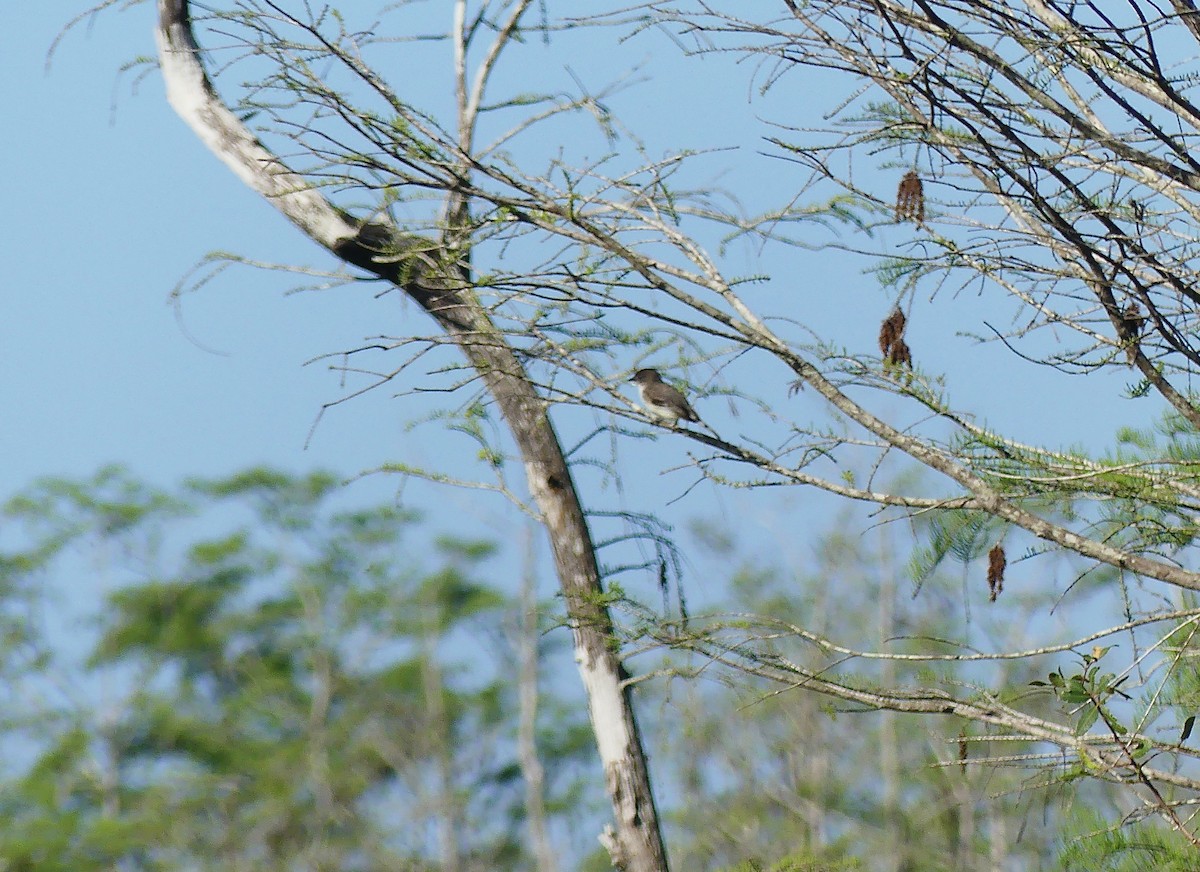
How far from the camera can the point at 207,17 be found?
3.37 meters

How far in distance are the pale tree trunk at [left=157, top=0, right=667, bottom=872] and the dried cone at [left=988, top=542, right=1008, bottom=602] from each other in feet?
3.87

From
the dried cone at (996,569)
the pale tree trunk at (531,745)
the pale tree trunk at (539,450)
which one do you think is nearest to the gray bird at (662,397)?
the pale tree trunk at (539,450)

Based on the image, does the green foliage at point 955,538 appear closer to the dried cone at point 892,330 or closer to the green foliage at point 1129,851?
the dried cone at point 892,330

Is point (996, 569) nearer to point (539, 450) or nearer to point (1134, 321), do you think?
point (1134, 321)

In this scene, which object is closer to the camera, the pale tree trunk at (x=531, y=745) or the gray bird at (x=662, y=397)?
the gray bird at (x=662, y=397)

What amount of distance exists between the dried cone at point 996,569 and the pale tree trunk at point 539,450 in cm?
118

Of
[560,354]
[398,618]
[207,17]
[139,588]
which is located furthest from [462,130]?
[139,588]

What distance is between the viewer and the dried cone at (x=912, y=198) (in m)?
2.74

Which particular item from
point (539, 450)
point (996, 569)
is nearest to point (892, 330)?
point (996, 569)

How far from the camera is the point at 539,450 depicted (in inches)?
161

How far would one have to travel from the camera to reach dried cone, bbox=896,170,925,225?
274cm

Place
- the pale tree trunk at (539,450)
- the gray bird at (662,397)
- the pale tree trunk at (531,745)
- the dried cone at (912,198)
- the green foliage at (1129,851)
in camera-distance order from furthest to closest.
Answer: the pale tree trunk at (531,745) < the gray bird at (662,397) < the green foliage at (1129,851) < the pale tree trunk at (539,450) < the dried cone at (912,198)

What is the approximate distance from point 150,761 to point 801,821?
6634 millimetres

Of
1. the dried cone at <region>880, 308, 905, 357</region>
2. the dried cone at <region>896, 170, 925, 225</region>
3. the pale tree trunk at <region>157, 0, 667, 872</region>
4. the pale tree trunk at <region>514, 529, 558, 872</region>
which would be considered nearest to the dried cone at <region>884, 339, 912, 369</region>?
the dried cone at <region>880, 308, 905, 357</region>
